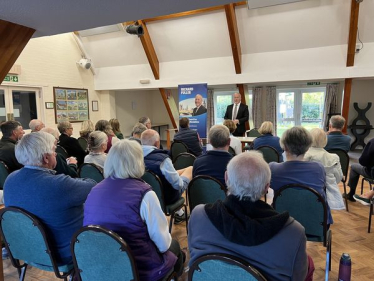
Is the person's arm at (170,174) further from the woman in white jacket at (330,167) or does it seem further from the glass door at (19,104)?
the glass door at (19,104)

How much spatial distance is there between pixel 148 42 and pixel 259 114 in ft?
15.4

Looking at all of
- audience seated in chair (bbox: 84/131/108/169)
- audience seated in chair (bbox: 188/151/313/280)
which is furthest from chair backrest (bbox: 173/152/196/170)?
audience seated in chair (bbox: 188/151/313/280)

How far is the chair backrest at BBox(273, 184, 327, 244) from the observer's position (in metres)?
1.93

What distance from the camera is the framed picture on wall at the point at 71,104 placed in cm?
717

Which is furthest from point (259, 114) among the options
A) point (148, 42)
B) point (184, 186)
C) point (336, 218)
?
point (184, 186)

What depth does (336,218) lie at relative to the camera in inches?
135

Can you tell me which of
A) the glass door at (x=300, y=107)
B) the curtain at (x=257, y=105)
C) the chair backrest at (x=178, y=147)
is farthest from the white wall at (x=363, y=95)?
the chair backrest at (x=178, y=147)

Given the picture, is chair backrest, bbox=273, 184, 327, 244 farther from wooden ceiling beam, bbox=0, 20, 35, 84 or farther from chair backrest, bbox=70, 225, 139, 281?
wooden ceiling beam, bbox=0, 20, 35, 84

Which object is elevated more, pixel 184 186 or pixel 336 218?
pixel 184 186

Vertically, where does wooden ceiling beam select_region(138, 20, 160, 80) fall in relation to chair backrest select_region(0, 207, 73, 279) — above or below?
above

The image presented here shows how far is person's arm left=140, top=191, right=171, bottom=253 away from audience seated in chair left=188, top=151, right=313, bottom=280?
1.09 ft

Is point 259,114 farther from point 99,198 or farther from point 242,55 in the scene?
point 99,198

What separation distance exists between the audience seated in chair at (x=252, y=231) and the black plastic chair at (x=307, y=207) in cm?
90

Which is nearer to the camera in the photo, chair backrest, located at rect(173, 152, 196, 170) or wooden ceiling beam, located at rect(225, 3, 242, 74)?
chair backrest, located at rect(173, 152, 196, 170)
